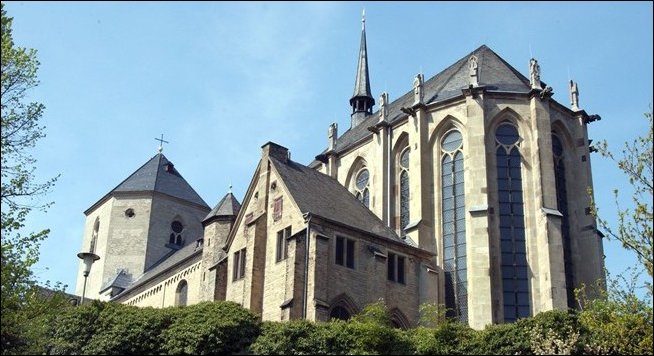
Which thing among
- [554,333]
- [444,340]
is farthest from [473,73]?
[554,333]

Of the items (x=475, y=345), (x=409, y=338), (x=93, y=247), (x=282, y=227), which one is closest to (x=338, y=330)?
(x=409, y=338)

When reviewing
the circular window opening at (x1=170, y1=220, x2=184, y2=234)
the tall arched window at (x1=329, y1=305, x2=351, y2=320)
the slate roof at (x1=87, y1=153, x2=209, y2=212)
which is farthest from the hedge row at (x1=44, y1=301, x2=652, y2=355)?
the slate roof at (x1=87, y1=153, x2=209, y2=212)

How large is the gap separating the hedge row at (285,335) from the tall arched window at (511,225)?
25.1 feet

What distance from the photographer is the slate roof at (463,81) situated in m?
46.4

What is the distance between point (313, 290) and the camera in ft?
118

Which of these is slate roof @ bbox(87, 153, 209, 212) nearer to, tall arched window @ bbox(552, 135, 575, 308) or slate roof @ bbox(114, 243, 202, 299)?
slate roof @ bbox(114, 243, 202, 299)

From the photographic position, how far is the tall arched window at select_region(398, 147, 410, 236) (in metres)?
46.2

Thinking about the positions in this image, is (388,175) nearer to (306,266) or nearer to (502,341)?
(306,266)

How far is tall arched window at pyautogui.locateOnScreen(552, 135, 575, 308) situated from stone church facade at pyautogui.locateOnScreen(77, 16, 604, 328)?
8 centimetres

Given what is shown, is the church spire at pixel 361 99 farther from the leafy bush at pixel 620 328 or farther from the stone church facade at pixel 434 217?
the leafy bush at pixel 620 328

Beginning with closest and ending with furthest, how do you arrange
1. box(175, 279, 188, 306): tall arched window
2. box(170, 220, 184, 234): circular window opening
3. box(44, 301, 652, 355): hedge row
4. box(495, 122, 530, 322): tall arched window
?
box(44, 301, 652, 355): hedge row < box(495, 122, 530, 322): tall arched window < box(175, 279, 188, 306): tall arched window < box(170, 220, 184, 234): circular window opening

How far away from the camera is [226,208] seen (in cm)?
5022

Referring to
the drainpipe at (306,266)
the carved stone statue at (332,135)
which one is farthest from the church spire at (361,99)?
the drainpipe at (306,266)

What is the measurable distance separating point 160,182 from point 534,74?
3768 centimetres
